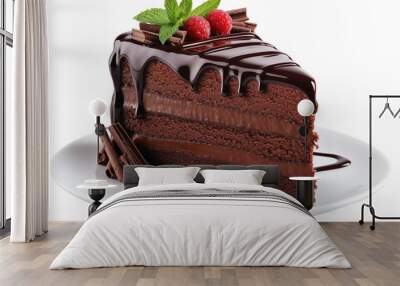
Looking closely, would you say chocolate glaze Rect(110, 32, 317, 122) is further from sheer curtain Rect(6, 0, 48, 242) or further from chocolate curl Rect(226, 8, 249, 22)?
sheer curtain Rect(6, 0, 48, 242)

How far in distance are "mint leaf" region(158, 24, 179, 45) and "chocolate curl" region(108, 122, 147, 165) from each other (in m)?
1.02

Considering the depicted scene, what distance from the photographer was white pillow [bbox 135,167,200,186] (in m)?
5.49

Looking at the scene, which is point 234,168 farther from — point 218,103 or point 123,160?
point 123,160

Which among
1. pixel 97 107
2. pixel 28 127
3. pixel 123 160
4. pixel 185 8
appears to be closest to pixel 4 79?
pixel 28 127

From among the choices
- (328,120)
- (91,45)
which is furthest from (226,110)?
(91,45)

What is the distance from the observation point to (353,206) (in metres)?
6.17

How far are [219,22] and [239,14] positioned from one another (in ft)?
1.20

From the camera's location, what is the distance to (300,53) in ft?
20.3

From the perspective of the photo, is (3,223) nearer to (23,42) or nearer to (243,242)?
(23,42)

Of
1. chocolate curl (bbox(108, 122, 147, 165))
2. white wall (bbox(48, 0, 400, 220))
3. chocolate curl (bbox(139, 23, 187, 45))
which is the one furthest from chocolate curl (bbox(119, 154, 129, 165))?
chocolate curl (bbox(139, 23, 187, 45))

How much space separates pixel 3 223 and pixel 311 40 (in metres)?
3.66

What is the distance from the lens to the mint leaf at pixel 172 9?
19.0 ft

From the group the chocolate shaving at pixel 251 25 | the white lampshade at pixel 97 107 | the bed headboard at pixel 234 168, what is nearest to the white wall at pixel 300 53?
the chocolate shaving at pixel 251 25

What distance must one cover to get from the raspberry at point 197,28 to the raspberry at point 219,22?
4.8 inches
